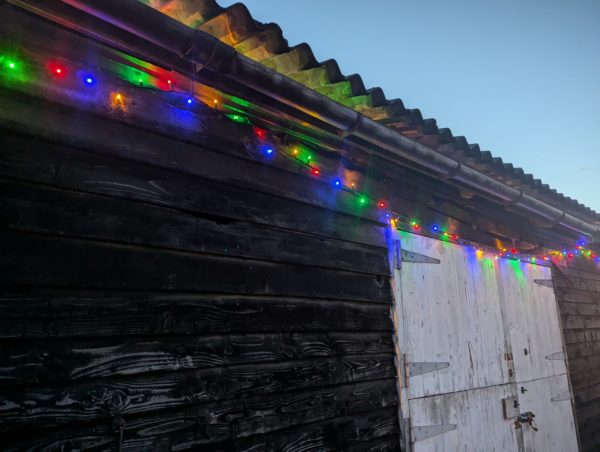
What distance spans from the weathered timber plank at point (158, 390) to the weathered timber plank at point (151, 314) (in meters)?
0.20

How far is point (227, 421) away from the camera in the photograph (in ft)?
6.61

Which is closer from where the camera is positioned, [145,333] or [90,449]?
[90,449]

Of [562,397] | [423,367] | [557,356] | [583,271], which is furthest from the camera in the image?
[583,271]

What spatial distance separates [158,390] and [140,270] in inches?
22.1

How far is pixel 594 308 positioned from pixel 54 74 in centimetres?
804

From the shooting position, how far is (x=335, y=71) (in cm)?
258

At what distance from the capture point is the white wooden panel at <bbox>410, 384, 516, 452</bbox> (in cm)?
313

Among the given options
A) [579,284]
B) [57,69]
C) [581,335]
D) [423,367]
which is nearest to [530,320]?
[581,335]

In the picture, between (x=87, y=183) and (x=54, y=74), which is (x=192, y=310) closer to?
(x=87, y=183)

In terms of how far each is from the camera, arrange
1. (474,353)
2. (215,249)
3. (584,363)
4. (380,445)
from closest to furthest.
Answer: (215,249) < (380,445) < (474,353) < (584,363)

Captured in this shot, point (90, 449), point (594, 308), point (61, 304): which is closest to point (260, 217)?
point (61, 304)

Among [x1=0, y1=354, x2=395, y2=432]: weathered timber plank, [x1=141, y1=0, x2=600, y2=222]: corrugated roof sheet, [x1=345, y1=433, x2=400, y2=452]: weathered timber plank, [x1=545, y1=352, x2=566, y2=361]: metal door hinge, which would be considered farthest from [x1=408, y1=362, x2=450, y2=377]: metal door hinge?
[x1=545, y1=352, x2=566, y2=361]: metal door hinge

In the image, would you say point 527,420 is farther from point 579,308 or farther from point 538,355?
point 579,308

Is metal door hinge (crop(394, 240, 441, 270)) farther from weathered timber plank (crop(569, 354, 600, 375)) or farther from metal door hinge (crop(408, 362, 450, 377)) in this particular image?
weathered timber plank (crop(569, 354, 600, 375))
